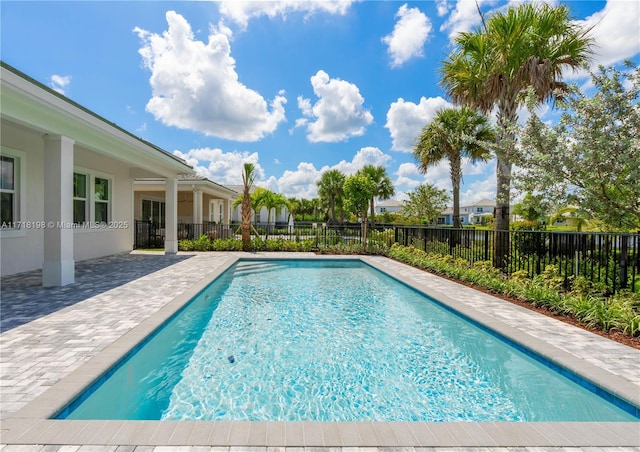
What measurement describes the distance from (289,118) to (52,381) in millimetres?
18485

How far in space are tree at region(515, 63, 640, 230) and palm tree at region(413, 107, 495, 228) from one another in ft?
28.0

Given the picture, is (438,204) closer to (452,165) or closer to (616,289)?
(452,165)

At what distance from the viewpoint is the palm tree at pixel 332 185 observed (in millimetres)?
34188

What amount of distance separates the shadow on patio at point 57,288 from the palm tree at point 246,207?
5134 mm

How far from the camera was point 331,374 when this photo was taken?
13.6 feet

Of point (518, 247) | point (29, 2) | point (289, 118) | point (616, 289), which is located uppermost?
point (289, 118)

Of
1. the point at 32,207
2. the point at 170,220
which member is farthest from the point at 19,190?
the point at 170,220

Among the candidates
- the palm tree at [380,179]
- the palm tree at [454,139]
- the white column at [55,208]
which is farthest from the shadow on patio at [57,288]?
the palm tree at [380,179]

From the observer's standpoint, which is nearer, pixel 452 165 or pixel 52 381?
pixel 52 381

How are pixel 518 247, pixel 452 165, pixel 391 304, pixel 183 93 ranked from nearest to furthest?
pixel 391 304 → pixel 518 247 → pixel 183 93 → pixel 452 165

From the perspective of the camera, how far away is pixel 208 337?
5.21 metres

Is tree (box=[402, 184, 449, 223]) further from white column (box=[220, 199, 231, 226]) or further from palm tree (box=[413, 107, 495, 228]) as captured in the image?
white column (box=[220, 199, 231, 226])

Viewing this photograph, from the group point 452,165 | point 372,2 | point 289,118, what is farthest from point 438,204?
point 372,2

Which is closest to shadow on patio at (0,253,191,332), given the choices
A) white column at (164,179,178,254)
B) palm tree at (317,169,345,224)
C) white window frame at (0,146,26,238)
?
white window frame at (0,146,26,238)
